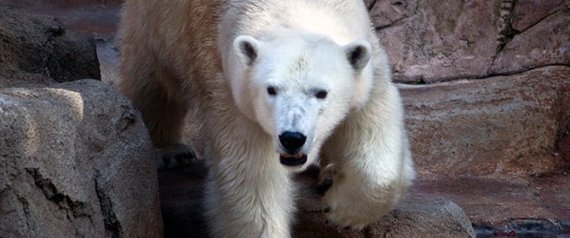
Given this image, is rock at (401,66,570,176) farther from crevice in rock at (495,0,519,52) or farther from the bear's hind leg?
the bear's hind leg

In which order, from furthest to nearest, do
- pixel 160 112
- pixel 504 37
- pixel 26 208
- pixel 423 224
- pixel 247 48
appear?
1. pixel 504 37
2. pixel 160 112
3. pixel 423 224
4. pixel 247 48
5. pixel 26 208

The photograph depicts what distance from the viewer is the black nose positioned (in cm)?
436

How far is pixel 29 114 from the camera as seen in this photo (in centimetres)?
427

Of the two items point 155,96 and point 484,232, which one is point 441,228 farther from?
point 155,96

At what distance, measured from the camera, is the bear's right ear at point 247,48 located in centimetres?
470

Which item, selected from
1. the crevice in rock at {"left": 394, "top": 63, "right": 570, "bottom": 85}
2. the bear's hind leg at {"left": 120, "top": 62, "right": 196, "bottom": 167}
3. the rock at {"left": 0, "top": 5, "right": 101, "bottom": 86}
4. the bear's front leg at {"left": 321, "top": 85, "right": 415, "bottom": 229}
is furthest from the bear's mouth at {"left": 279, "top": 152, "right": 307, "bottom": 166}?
the crevice in rock at {"left": 394, "top": 63, "right": 570, "bottom": 85}

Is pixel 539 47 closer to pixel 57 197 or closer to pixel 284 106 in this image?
pixel 284 106

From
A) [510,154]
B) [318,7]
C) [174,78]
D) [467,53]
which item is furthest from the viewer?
[467,53]

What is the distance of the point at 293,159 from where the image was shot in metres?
4.54

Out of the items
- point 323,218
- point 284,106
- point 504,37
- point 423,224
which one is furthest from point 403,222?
point 504,37

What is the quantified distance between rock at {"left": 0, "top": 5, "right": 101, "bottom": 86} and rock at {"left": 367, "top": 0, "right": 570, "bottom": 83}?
7.96 feet

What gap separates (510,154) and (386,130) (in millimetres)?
2317

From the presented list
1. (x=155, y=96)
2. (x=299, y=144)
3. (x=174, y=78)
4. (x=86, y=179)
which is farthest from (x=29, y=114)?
(x=155, y=96)

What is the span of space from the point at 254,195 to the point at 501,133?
8.95 ft
